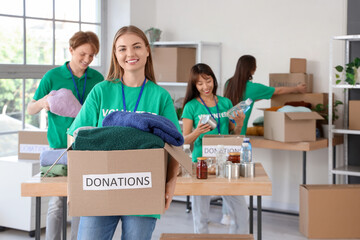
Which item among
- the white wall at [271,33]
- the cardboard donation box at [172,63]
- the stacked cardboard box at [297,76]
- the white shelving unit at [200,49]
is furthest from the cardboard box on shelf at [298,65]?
the cardboard donation box at [172,63]

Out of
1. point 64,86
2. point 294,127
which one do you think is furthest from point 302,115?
point 64,86

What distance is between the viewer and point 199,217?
338cm

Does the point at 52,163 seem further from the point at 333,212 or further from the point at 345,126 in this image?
the point at 345,126

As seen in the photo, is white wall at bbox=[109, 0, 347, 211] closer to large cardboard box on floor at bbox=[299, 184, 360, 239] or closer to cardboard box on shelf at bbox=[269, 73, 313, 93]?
cardboard box on shelf at bbox=[269, 73, 313, 93]

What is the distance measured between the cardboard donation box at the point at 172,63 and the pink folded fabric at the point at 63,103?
220cm

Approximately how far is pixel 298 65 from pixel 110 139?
3379mm

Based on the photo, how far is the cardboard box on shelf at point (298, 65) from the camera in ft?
15.4

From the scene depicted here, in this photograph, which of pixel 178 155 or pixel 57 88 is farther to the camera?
pixel 57 88

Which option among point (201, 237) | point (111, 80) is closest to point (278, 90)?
point (201, 237)

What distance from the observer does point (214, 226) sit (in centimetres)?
452

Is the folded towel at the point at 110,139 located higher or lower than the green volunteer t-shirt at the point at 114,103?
lower

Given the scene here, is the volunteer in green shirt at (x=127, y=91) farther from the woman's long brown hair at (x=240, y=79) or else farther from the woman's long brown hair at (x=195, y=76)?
the woman's long brown hair at (x=240, y=79)

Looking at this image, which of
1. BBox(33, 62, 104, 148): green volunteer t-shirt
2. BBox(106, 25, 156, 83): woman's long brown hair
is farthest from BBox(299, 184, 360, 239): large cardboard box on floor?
BBox(106, 25, 156, 83): woman's long brown hair

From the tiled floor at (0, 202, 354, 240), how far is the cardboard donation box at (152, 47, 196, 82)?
1.32 m
